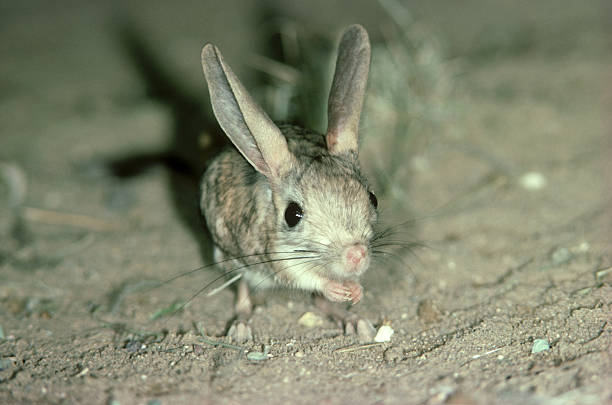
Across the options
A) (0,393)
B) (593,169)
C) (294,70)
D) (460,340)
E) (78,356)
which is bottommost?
(0,393)

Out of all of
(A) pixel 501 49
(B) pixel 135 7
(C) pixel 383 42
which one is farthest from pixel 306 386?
(B) pixel 135 7

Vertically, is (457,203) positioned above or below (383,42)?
below

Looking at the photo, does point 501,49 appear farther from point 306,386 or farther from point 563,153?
point 306,386

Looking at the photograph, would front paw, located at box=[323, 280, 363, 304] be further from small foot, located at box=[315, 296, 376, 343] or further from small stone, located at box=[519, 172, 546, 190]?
small stone, located at box=[519, 172, 546, 190]

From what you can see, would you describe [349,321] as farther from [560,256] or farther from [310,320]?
[560,256]

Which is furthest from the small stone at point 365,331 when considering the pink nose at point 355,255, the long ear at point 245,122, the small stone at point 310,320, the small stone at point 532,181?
the small stone at point 532,181

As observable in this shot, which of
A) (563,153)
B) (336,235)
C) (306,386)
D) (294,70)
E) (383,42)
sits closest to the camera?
(306,386)

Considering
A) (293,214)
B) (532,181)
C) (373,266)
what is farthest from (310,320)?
(532,181)

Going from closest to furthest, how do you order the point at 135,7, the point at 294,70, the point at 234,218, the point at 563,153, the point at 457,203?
the point at 234,218
the point at 457,203
the point at 563,153
the point at 294,70
the point at 135,7
